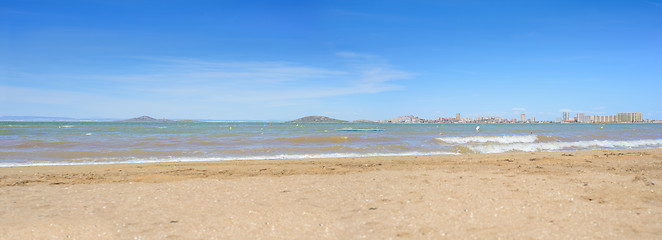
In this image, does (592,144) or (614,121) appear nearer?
(592,144)

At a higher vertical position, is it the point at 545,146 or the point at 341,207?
the point at 341,207

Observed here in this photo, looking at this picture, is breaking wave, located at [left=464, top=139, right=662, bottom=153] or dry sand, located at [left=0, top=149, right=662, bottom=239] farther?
breaking wave, located at [left=464, top=139, right=662, bottom=153]

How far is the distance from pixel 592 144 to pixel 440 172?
18829mm

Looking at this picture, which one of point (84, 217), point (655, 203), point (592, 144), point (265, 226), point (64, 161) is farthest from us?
point (592, 144)

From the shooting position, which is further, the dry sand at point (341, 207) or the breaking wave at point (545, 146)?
the breaking wave at point (545, 146)

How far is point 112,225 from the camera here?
457 cm

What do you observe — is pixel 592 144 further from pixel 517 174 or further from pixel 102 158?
pixel 102 158

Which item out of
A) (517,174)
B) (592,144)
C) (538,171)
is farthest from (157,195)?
(592,144)

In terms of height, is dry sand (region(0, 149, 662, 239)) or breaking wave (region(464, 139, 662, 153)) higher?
dry sand (region(0, 149, 662, 239))

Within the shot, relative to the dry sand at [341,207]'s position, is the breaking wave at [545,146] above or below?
below

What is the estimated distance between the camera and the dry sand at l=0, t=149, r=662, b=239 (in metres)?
4.31

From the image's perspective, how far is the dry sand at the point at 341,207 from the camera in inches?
170

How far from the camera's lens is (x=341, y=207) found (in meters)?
5.34

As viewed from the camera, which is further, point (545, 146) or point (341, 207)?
point (545, 146)
